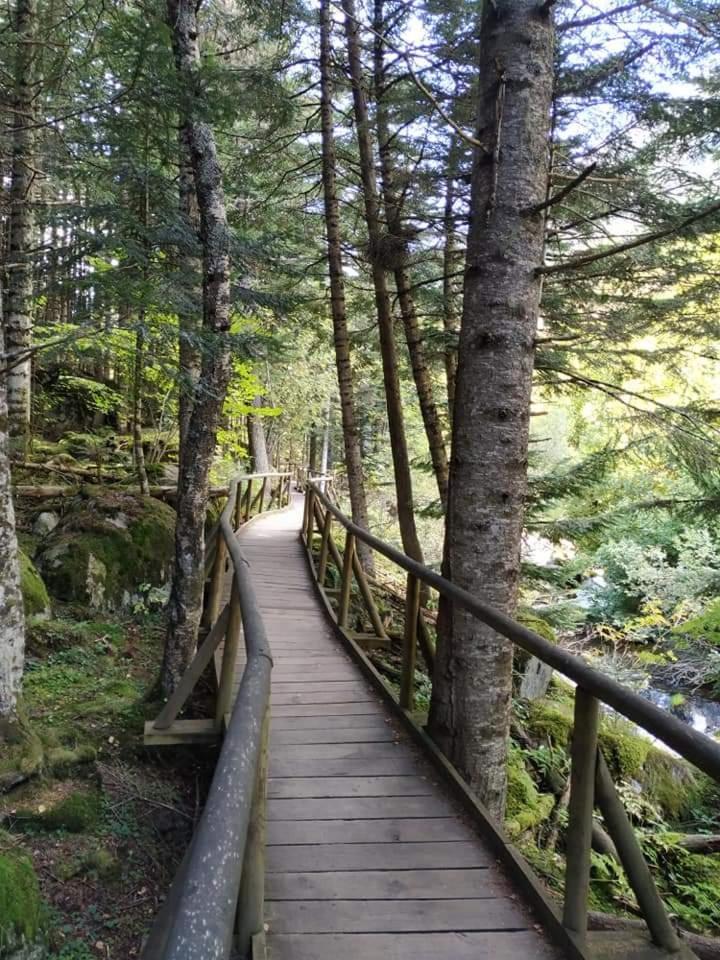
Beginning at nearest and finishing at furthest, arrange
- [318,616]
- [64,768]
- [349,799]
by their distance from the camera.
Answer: [349,799] < [64,768] < [318,616]

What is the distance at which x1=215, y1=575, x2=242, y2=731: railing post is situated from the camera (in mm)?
3478

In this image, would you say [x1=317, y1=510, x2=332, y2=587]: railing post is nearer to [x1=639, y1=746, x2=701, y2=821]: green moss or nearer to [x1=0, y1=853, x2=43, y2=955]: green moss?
[x1=639, y1=746, x2=701, y2=821]: green moss

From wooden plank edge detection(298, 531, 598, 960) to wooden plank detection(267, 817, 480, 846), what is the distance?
99 mm

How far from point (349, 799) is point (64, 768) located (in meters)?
2.26

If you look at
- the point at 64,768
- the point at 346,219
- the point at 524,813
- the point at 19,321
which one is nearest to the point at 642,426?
the point at 524,813

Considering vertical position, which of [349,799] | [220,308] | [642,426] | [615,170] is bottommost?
[349,799]

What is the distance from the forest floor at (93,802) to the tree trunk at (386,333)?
4.13 m

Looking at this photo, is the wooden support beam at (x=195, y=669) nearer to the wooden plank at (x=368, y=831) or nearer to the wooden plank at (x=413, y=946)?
the wooden plank at (x=368, y=831)

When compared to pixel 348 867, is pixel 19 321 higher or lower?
higher

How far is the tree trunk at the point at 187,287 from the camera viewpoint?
4.95m

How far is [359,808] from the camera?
3.13 metres

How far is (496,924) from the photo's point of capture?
2.34 m

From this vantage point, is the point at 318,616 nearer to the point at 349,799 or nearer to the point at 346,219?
the point at 349,799

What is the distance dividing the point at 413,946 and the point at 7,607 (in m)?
3.29
